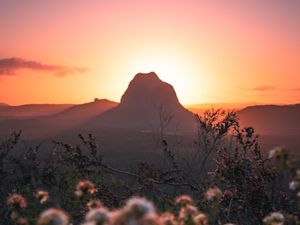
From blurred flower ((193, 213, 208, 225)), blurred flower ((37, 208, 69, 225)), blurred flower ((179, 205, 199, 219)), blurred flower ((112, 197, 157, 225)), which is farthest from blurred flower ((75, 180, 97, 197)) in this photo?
blurred flower ((112, 197, 157, 225))

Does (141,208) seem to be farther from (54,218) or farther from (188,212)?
(188,212)

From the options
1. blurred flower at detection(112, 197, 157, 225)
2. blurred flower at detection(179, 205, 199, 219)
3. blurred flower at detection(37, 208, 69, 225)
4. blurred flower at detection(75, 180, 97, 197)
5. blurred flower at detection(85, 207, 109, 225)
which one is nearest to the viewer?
blurred flower at detection(112, 197, 157, 225)

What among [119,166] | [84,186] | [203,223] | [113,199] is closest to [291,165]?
[203,223]

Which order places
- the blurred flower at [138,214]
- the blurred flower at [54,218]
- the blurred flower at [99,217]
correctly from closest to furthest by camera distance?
the blurred flower at [138,214], the blurred flower at [99,217], the blurred flower at [54,218]

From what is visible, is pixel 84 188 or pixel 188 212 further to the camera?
pixel 84 188

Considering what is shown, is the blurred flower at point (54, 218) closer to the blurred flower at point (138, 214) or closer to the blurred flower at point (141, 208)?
the blurred flower at point (138, 214)

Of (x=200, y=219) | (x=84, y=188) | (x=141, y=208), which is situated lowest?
(x=200, y=219)

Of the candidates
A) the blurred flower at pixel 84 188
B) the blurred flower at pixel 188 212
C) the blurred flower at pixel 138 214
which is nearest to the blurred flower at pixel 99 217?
the blurred flower at pixel 138 214

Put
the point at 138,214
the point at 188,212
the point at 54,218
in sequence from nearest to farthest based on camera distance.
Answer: the point at 138,214 → the point at 54,218 → the point at 188,212

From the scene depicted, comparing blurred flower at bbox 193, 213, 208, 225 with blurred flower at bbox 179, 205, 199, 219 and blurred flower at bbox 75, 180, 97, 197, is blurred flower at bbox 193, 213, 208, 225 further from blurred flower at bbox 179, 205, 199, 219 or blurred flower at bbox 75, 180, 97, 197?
blurred flower at bbox 75, 180, 97, 197

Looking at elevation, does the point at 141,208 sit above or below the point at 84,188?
above

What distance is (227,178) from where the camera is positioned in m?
11.0

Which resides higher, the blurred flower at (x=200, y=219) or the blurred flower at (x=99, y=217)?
the blurred flower at (x=99, y=217)

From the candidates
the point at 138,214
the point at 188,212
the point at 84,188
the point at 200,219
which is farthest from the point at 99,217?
the point at 84,188
